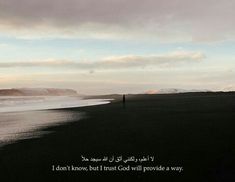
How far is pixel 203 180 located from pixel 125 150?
5934 millimetres

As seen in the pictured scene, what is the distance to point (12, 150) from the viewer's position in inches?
718

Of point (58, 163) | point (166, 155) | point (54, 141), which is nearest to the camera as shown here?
point (58, 163)

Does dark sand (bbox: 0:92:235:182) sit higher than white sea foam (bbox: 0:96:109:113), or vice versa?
white sea foam (bbox: 0:96:109:113)

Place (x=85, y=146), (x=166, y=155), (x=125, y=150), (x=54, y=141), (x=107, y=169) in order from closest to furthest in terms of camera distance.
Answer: (x=107, y=169) < (x=166, y=155) < (x=125, y=150) < (x=85, y=146) < (x=54, y=141)

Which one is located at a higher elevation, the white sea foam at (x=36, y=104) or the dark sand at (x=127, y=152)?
the white sea foam at (x=36, y=104)

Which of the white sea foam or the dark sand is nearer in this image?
the dark sand

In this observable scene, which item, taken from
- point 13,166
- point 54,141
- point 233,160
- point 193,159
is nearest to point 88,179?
point 13,166

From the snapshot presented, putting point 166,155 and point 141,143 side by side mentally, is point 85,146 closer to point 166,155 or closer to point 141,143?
point 141,143

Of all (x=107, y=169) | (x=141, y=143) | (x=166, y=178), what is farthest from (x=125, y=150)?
(x=166, y=178)

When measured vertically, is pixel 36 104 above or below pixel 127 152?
above

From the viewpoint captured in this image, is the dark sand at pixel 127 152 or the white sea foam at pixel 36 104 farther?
the white sea foam at pixel 36 104

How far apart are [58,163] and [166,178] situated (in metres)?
5.16

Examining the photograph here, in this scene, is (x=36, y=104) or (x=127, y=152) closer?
(x=127, y=152)

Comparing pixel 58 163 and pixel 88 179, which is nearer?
pixel 88 179
